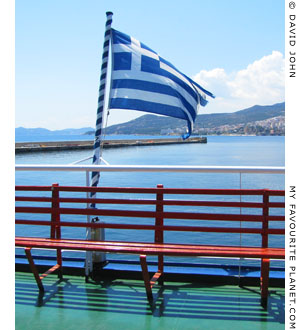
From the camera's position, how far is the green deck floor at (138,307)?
2963mm

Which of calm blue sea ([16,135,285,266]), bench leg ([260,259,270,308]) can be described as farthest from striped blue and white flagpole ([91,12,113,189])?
calm blue sea ([16,135,285,266])

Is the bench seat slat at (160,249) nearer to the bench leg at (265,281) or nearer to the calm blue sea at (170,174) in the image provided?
the bench leg at (265,281)

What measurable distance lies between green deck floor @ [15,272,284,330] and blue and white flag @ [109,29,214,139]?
6.66 feet

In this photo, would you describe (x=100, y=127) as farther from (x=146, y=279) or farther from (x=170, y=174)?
(x=170, y=174)

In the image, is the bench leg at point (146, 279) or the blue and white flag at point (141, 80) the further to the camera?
the blue and white flag at point (141, 80)

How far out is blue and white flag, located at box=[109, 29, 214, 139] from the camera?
176 inches

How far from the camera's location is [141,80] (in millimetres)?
4555

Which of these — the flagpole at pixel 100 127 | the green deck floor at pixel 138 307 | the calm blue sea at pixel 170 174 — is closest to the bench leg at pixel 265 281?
the green deck floor at pixel 138 307

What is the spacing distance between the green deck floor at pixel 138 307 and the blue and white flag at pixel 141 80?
6.66ft

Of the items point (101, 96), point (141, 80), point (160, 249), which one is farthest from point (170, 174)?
point (160, 249)

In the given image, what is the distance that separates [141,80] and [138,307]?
2.53 metres
